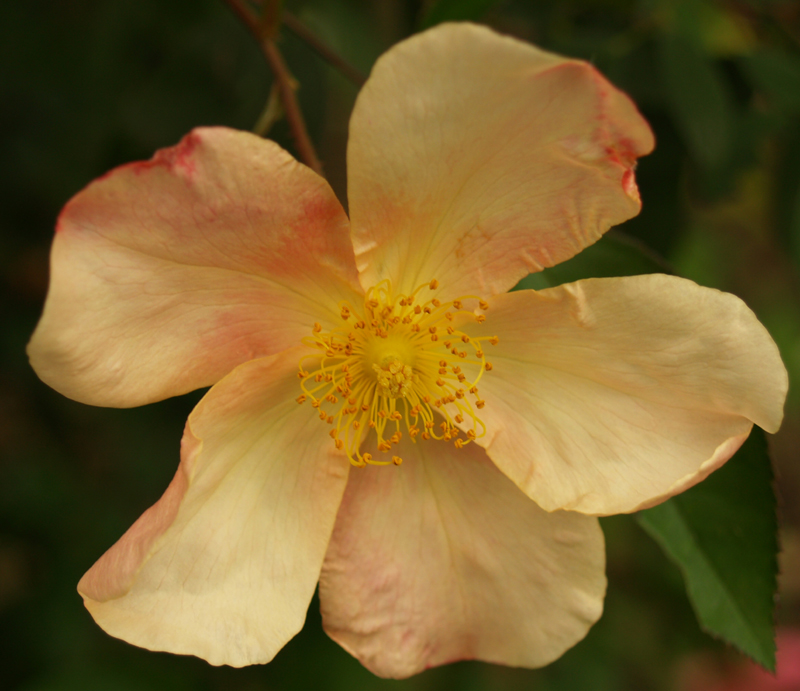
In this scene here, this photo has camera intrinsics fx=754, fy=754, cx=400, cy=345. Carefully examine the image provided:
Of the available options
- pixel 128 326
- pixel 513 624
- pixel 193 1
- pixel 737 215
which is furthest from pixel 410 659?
pixel 737 215

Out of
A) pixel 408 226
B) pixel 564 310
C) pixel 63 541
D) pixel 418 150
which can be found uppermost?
pixel 418 150

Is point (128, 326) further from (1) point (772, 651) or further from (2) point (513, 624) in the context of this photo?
(1) point (772, 651)

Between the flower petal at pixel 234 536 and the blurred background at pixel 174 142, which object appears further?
the blurred background at pixel 174 142

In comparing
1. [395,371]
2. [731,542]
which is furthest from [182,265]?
[731,542]

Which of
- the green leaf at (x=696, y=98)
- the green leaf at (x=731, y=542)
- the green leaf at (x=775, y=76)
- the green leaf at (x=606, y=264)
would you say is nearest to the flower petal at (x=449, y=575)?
the green leaf at (x=731, y=542)

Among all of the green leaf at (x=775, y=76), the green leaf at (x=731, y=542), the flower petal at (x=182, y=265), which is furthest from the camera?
the green leaf at (x=775, y=76)

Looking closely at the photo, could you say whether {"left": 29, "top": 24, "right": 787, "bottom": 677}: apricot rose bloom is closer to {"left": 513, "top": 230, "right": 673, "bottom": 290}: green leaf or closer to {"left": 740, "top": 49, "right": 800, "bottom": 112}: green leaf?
{"left": 513, "top": 230, "right": 673, "bottom": 290}: green leaf

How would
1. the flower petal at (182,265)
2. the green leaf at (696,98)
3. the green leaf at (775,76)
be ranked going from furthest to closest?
the green leaf at (775,76), the green leaf at (696,98), the flower petal at (182,265)

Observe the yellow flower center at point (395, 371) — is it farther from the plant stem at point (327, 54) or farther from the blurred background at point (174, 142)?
the blurred background at point (174, 142)
